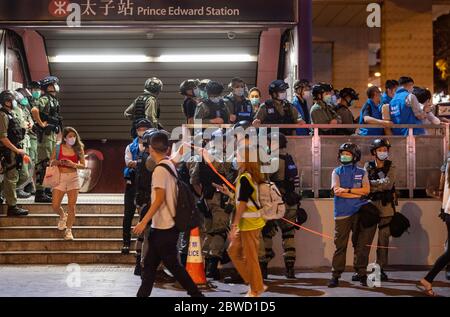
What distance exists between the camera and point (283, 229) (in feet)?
37.8

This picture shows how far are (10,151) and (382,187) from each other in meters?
5.83

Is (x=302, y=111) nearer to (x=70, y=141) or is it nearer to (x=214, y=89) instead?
(x=214, y=89)

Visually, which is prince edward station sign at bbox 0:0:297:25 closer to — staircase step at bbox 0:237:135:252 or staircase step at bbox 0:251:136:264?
staircase step at bbox 0:237:135:252

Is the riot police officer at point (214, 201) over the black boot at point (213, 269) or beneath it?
over

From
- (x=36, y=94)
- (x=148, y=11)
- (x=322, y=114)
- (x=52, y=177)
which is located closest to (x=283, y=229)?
(x=322, y=114)

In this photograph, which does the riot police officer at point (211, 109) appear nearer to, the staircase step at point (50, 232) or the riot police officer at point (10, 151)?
the staircase step at point (50, 232)

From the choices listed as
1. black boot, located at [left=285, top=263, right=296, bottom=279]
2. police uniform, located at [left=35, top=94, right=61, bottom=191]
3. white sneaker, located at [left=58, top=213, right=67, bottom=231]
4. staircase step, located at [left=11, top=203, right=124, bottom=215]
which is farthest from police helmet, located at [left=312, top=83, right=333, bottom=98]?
police uniform, located at [left=35, top=94, right=61, bottom=191]

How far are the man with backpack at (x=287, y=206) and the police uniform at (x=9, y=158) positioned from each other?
13.9ft

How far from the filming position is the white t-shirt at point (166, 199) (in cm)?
844

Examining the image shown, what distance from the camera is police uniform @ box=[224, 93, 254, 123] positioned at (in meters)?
12.4

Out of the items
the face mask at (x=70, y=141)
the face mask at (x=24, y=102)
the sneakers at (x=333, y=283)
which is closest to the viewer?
the sneakers at (x=333, y=283)

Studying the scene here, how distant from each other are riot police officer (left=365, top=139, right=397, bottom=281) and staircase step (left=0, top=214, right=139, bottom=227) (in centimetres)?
387

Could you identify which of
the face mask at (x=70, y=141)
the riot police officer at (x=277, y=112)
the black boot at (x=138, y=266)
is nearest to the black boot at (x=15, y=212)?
the face mask at (x=70, y=141)
